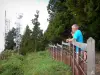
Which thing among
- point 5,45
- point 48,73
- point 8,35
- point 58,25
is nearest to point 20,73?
point 48,73

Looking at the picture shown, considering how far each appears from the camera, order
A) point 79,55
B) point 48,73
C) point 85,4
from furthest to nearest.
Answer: point 85,4 → point 48,73 → point 79,55

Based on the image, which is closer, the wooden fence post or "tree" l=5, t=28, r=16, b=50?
the wooden fence post

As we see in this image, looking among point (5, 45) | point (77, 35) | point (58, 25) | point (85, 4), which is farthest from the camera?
point (5, 45)

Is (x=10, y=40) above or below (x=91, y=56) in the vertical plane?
below

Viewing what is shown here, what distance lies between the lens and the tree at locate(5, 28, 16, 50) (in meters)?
84.3

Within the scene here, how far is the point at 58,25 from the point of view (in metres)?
30.5

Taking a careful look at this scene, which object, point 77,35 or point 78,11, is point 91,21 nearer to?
point 78,11

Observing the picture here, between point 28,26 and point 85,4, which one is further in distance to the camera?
point 28,26

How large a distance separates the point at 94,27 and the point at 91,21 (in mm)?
432

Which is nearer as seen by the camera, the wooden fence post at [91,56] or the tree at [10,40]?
the wooden fence post at [91,56]

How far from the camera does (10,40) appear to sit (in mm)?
87875

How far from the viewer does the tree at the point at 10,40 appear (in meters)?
84.3

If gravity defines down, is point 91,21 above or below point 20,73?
above

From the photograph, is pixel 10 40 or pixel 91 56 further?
pixel 10 40
